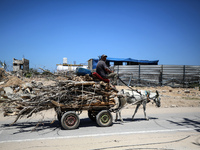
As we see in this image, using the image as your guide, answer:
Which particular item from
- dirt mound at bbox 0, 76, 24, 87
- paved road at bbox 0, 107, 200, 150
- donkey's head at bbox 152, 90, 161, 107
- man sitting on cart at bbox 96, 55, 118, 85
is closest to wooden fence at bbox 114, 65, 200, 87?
donkey's head at bbox 152, 90, 161, 107

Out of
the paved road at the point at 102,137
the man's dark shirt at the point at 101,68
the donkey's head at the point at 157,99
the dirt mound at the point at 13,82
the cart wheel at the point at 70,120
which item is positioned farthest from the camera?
the dirt mound at the point at 13,82

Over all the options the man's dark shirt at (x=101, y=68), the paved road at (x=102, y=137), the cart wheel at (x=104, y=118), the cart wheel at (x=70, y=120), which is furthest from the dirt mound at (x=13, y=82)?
the cart wheel at (x=104, y=118)

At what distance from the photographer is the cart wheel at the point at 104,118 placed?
665 centimetres

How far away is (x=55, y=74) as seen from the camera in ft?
22.0

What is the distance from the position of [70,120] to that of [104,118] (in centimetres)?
143

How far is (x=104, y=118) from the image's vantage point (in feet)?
22.5

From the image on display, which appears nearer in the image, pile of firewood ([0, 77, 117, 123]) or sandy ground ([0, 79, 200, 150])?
sandy ground ([0, 79, 200, 150])

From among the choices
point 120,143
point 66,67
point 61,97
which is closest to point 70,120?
point 61,97

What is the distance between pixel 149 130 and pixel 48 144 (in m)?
3.73

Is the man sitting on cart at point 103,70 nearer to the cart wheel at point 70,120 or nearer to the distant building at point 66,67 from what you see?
the distant building at point 66,67

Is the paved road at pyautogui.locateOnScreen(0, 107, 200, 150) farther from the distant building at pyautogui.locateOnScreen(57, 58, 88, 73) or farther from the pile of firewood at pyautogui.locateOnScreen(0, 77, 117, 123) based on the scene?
the distant building at pyautogui.locateOnScreen(57, 58, 88, 73)

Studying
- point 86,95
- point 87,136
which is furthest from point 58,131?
point 86,95

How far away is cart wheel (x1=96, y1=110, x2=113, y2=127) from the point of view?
6.65m

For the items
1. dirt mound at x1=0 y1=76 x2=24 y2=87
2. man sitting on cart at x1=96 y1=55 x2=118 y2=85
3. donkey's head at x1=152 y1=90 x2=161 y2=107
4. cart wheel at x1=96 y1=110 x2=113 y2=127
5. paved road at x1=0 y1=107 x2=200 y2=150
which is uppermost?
man sitting on cart at x1=96 y1=55 x2=118 y2=85
